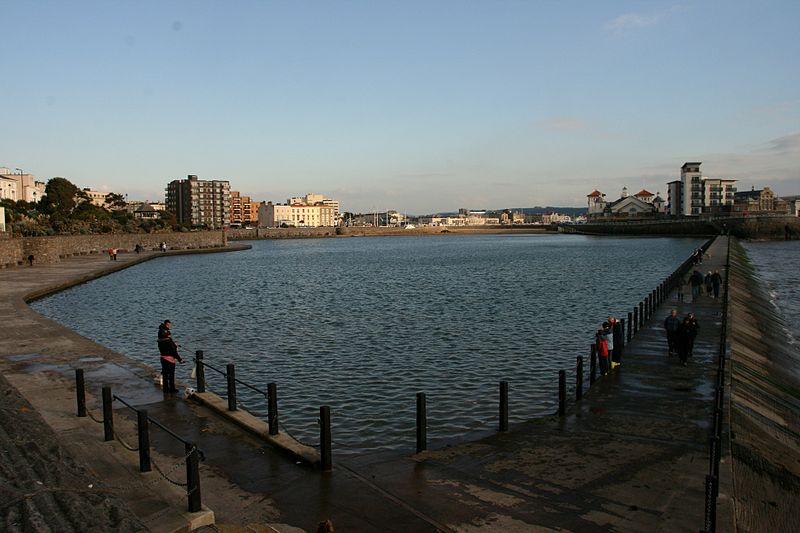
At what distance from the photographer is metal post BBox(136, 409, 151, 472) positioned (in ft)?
31.6

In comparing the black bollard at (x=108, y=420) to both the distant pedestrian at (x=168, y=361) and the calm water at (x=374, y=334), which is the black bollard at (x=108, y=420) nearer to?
the distant pedestrian at (x=168, y=361)

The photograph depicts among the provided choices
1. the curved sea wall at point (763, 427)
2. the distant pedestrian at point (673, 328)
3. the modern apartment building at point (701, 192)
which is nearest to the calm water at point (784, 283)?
the curved sea wall at point (763, 427)

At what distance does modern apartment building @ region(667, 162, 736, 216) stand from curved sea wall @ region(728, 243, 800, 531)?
167831mm

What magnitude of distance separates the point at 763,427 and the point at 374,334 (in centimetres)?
1632

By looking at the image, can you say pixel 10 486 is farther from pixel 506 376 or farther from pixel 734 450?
pixel 506 376

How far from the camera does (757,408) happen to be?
51.5 feet

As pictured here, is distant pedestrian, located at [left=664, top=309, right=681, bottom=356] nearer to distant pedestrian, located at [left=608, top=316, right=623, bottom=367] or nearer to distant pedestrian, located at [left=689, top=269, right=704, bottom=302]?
distant pedestrian, located at [left=608, top=316, right=623, bottom=367]

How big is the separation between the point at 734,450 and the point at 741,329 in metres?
15.0

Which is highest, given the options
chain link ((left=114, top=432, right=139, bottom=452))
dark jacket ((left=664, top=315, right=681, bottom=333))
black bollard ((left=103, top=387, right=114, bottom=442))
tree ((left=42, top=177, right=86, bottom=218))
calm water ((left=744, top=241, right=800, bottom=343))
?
tree ((left=42, top=177, right=86, bottom=218))

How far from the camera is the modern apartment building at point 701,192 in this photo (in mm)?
179000

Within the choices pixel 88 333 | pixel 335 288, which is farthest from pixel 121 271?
pixel 88 333

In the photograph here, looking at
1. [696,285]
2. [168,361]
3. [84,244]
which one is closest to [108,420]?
[168,361]

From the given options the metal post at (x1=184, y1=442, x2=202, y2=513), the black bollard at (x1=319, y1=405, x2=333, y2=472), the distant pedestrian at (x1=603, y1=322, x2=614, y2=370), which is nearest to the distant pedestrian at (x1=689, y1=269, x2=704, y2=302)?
the distant pedestrian at (x1=603, y1=322, x2=614, y2=370)

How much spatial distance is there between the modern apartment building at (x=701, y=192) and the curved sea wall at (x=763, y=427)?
168m
